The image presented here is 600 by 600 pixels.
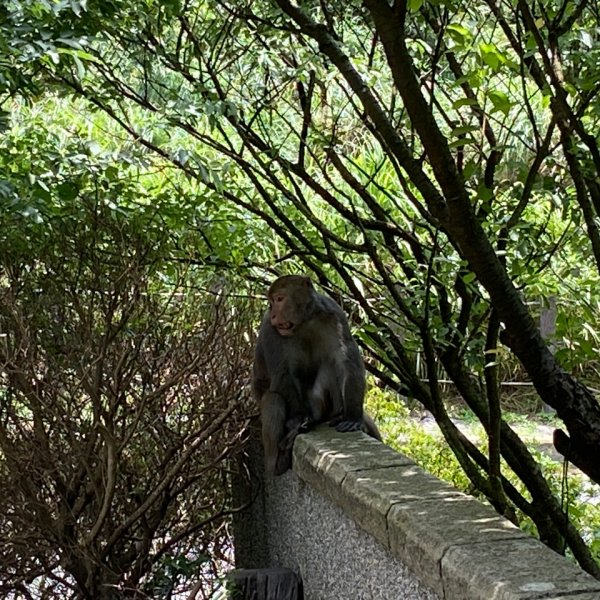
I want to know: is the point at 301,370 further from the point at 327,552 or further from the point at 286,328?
the point at 327,552

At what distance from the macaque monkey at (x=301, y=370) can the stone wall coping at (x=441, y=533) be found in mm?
637

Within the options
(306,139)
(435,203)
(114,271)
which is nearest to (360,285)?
(306,139)

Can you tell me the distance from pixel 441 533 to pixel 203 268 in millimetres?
2877

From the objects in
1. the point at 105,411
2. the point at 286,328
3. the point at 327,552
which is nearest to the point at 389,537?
the point at 327,552

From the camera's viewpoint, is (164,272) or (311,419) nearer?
(311,419)

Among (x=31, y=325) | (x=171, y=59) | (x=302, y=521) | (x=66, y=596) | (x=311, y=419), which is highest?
(x=171, y=59)

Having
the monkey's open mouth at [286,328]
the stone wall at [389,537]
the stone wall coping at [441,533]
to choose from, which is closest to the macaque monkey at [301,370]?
the monkey's open mouth at [286,328]

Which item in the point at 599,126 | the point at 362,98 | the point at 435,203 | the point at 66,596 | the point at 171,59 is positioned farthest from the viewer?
the point at 171,59

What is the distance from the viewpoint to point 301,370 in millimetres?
4969

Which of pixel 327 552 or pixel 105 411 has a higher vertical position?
pixel 105 411

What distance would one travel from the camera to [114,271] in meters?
4.89

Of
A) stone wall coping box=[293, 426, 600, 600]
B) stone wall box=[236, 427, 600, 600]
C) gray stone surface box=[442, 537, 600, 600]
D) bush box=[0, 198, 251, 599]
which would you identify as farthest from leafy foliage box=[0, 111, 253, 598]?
gray stone surface box=[442, 537, 600, 600]

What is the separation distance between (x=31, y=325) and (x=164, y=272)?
95 cm

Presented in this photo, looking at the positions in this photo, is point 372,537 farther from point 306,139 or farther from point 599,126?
point 306,139
